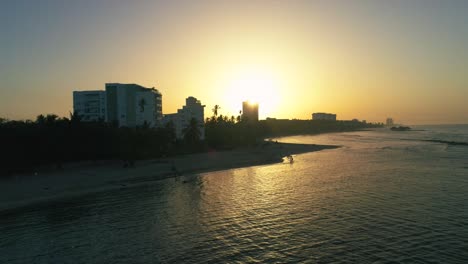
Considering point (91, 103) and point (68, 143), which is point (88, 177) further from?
point (91, 103)

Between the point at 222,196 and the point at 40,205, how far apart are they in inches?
728

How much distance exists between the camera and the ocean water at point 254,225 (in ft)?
67.4

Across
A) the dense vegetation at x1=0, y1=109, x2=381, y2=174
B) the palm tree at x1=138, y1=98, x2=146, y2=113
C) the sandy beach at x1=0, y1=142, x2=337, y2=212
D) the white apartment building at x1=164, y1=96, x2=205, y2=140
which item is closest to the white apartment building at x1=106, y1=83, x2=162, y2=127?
the palm tree at x1=138, y1=98, x2=146, y2=113

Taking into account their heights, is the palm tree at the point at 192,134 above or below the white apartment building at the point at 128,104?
below

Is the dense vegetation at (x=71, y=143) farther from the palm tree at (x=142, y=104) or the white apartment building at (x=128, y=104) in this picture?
the white apartment building at (x=128, y=104)

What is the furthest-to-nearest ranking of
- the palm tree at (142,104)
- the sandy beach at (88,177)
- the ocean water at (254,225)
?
the palm tree at (142,104)
the sandy beach at (88,177)
the ocean water at (254,225)

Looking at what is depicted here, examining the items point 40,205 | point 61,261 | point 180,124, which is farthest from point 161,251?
point 180,124

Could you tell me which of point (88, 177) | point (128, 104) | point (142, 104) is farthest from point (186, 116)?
point (88, 177)

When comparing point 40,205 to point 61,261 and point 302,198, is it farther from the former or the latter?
point 302,198

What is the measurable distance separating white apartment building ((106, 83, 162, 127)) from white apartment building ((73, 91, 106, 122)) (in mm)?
3083

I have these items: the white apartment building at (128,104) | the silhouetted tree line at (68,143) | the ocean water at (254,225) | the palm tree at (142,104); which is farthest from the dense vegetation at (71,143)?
the white apartment building at (128,104)

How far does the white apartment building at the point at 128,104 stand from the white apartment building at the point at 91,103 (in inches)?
121

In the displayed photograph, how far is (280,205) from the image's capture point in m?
32.6

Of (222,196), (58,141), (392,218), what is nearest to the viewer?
(392,218)
